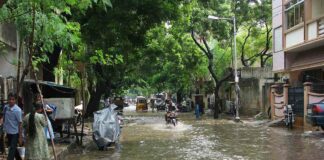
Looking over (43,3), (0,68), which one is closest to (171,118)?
(0,68)

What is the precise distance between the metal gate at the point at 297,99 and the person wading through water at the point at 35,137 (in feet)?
55.5

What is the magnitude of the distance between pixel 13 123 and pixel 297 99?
1744cm

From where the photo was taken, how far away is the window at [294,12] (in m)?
25.9

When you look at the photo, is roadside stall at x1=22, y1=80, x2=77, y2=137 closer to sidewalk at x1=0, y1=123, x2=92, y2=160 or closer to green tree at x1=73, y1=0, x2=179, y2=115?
sidewalk at x1=0, y1=123, x2=92, y2=160

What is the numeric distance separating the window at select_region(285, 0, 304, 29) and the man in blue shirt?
19.1 metres

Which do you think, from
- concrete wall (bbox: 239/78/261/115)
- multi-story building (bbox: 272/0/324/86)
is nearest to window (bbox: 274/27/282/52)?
multi-story building (bbox: 272/0/324/86)

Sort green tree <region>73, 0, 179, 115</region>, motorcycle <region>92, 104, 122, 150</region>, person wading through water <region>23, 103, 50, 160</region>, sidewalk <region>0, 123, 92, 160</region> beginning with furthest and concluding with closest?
1. motorcycle <region>92, 104, 122, 150</region>
2. green tree <region>73, 0, 179, 115</region>
3. sidewalk <region>0, 123, 92, 160</region>
4. person wading through water <region>23, 103, 50, 160</region>

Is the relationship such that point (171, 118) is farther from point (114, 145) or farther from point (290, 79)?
point (114, 145)

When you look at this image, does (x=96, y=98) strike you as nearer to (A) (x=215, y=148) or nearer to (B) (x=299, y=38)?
(B) (x=299, y=38)

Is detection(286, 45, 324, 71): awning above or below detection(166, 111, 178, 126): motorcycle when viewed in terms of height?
above

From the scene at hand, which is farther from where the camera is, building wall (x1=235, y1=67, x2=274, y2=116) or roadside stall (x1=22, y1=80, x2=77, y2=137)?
building wall (x1=235, y1=67, x2=274, y2=116)

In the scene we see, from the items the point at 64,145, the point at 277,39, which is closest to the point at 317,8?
the point at 277,39

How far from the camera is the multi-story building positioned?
79.5 feet

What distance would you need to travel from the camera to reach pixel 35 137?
9.42 meters
